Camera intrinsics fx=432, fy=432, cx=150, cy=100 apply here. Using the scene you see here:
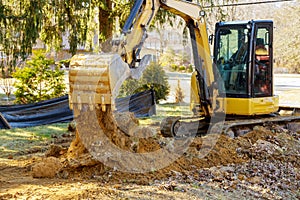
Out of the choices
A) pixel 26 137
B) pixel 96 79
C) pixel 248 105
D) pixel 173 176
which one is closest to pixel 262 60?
pixel 248 105

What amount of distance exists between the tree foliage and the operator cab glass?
6.44m

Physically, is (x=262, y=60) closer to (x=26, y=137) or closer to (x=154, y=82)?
(x=26, y=137)

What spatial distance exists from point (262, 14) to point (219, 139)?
118 ft

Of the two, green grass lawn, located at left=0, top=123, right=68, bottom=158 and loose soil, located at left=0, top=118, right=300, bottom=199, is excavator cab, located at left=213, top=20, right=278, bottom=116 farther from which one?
green grass lawn, located at left=0, top=123, right=68, bottom=158

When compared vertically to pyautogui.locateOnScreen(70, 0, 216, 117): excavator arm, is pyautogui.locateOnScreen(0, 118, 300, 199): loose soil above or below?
below

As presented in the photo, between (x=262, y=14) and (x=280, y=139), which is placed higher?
(x=262, y=14)

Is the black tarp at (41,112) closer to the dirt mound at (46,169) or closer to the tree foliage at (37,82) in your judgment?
the tree foliage at (37,82)

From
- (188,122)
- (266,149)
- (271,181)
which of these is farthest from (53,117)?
(271,181)

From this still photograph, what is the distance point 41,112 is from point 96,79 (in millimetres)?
6238

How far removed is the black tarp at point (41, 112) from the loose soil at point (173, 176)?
11.3 ft

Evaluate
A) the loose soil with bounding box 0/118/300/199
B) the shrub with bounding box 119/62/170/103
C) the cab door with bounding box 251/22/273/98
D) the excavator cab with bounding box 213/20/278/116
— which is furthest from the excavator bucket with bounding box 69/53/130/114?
the shrub with bounding box 119/62/170/103

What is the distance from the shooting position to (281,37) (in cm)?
3097

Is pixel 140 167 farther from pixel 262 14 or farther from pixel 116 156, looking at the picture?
pixel 262 14

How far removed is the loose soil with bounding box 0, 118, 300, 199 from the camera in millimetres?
5031
